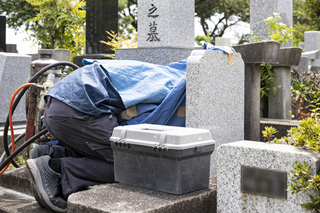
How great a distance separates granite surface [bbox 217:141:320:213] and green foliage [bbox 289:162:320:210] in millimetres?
40

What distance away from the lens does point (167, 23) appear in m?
6.12

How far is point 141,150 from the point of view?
2986 millimetres

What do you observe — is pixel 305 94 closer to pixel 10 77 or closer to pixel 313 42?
pixel 10 77

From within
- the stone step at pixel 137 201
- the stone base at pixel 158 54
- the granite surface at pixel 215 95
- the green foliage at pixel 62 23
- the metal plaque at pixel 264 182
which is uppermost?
the green foliage at pixel 62 23

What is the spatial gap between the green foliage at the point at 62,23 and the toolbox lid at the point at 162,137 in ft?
34.9

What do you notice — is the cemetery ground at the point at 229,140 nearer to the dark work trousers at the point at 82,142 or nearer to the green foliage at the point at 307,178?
the green foliage at the point at 307,178

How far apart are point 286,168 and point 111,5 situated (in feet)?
27.8

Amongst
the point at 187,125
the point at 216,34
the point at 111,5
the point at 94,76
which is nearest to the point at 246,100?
the point at 187,125

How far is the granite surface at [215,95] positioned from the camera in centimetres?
346

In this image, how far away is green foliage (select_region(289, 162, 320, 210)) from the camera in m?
2.48

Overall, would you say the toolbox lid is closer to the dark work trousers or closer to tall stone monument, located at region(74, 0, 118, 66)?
the dark work trousers

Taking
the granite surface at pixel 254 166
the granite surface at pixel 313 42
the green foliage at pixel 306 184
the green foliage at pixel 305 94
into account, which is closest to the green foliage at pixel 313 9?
the granite surface at pixel 313 42

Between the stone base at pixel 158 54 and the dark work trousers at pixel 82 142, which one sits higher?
the stone base at pixel 158 54

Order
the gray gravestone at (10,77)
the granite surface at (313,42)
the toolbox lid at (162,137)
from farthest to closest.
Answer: the granite surface at (313,42), the gray gravestone at (10,77), the toolbox lid at (162,137)
